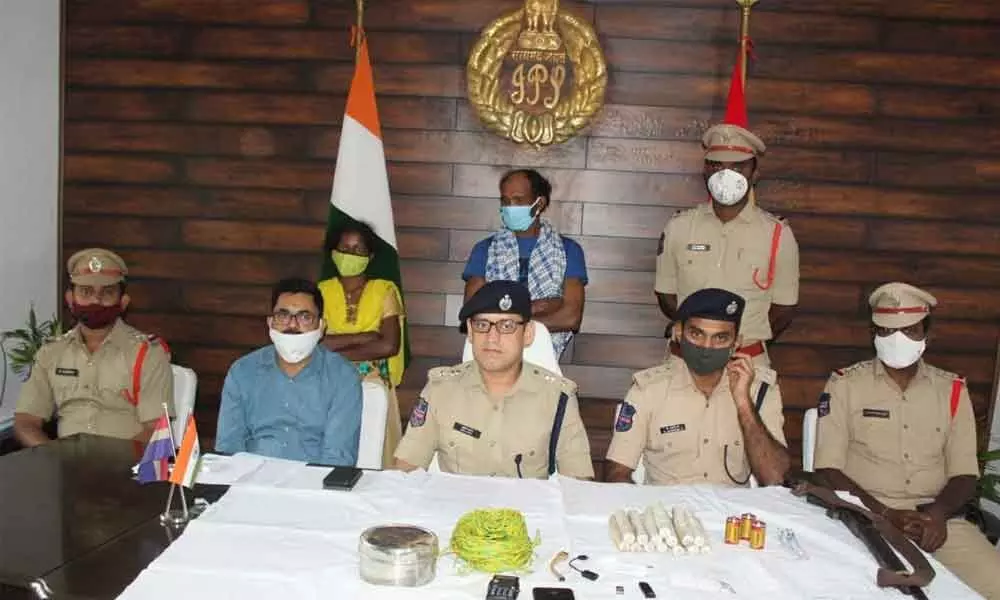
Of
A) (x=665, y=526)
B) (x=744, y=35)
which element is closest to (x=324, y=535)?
(x=665, y=526)

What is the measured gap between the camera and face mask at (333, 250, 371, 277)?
384 centimetres

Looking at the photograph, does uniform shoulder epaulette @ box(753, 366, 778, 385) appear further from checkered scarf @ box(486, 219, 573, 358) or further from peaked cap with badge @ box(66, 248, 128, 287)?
peaked cap with badge @ box(66, 248, 128, 287)

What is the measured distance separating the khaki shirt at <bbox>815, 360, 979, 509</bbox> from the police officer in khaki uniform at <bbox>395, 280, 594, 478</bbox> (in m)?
1.02

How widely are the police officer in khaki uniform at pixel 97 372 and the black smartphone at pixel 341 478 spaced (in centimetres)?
132

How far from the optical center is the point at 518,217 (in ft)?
12.6

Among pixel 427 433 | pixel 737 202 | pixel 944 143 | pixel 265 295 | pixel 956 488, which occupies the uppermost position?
pixel 944 143

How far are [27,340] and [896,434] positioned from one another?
399cm

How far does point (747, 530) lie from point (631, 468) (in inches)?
32.9

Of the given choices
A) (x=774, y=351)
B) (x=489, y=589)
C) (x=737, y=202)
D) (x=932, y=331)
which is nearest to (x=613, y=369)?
(x=774, y=351)

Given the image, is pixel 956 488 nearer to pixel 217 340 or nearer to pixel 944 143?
pixel 944 143

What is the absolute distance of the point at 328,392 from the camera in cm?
295

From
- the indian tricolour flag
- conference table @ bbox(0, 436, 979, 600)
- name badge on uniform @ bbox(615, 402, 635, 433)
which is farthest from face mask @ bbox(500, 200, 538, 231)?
conference table @ bbox(0, 436, 979, 600)

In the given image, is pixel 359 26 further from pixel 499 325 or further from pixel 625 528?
pixel 625 528

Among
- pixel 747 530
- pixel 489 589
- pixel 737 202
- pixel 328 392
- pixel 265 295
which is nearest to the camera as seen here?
pixel 489 589
